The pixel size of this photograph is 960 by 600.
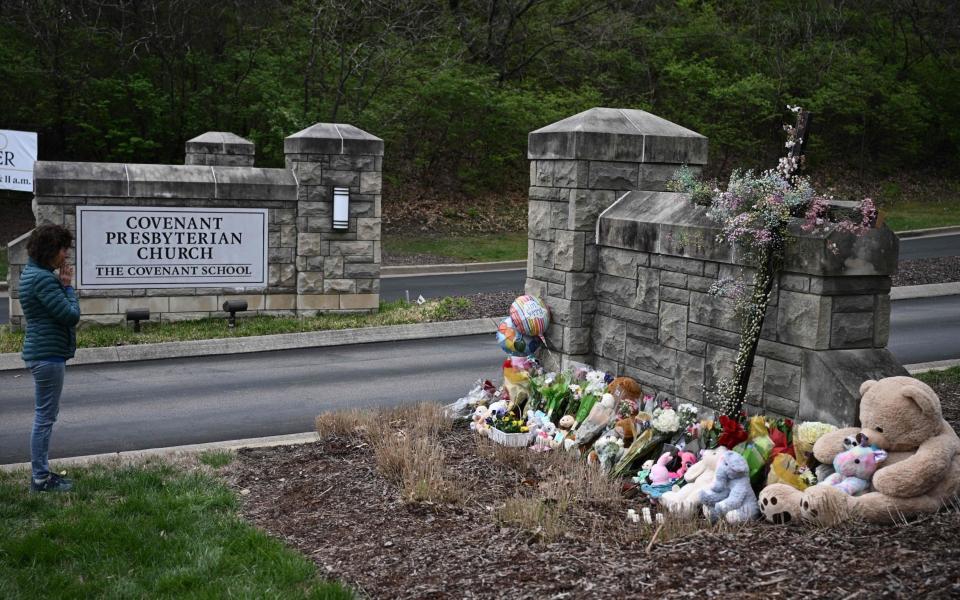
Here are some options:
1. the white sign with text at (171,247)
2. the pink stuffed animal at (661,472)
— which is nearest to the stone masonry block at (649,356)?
the pink stuffed animal at (661,472)

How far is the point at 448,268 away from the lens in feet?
64.7

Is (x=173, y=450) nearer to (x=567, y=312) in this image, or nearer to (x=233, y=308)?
(x=567, y=312)

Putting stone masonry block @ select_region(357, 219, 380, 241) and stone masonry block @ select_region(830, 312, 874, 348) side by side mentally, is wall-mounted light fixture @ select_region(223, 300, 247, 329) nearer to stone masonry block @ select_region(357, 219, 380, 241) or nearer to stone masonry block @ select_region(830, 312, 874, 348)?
stone masonry block @ select_region(357, 219, 380, 241)

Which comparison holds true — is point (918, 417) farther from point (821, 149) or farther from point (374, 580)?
point (821, 149)

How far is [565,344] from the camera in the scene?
818 cm

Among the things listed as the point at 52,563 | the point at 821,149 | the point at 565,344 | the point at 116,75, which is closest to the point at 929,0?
the point at 821,149

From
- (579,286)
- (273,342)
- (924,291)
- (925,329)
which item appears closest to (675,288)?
(579,286)

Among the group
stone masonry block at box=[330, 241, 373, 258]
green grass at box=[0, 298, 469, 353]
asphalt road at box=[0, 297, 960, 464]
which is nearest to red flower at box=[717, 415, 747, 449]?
asphalt road at box=[0, 297, 960, 464]

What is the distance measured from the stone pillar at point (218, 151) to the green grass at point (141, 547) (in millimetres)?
12590

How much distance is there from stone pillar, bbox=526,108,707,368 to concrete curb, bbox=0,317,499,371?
4996mm

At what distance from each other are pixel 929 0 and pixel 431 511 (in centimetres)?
3163

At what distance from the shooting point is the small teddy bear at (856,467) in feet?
16.6

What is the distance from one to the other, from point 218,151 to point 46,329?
12666 millimetres

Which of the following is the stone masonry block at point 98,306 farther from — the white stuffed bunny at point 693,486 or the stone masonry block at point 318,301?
the white stuffed bunny at point 693,486
